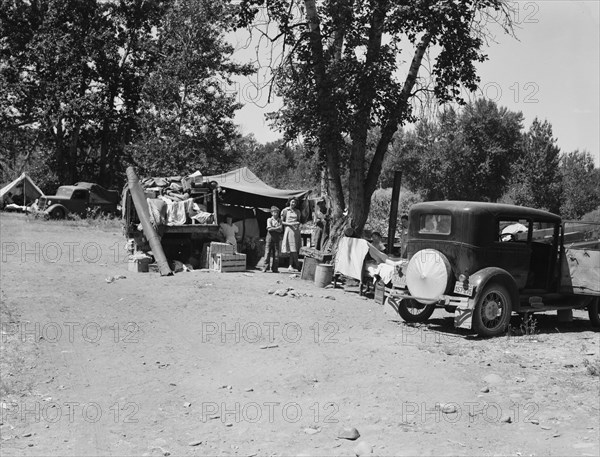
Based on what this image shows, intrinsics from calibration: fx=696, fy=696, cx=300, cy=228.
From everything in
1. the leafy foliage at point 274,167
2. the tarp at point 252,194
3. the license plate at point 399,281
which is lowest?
the license plate at point 399,281

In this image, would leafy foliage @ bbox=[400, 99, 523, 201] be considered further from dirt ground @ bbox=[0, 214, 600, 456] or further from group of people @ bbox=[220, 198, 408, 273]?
dirt ground @ bbox=[0, 214, 600, 456]

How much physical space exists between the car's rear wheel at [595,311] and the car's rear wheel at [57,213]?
2456 cm

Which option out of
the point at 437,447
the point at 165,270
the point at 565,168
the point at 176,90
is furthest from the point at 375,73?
the point at 565,168

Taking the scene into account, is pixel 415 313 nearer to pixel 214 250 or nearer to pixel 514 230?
pixel 514 230

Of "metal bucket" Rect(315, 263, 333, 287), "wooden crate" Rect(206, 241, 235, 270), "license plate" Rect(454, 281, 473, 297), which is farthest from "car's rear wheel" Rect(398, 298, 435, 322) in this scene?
"wooden crate" Rect(206, 241, 235, 270)

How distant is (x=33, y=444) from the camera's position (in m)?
6.60

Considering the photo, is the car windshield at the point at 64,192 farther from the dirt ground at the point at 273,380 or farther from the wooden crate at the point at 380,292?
the wooden crate at the point at 380,292

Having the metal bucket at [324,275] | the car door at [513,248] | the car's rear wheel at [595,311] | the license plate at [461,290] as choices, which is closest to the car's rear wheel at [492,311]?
the license plate at [461,290]

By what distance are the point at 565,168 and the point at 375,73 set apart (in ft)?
193

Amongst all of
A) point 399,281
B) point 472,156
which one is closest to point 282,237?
point 399,281

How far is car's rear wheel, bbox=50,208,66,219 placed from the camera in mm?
30422

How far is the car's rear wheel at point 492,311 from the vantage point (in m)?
9.87

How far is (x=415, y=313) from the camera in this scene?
11430mm

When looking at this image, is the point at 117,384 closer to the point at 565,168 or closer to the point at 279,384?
the point at 279,384
